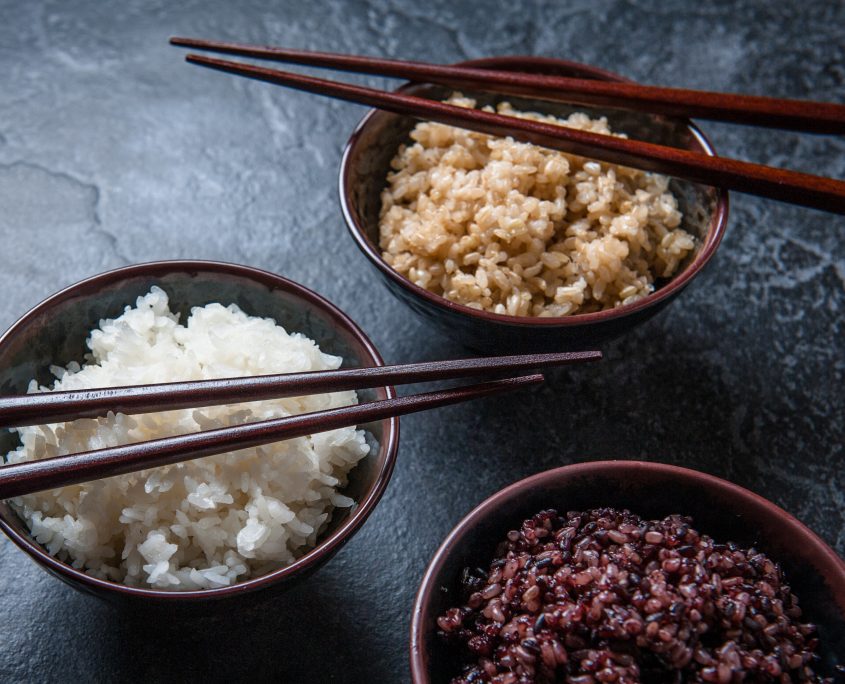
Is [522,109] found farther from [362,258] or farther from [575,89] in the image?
[362,258]

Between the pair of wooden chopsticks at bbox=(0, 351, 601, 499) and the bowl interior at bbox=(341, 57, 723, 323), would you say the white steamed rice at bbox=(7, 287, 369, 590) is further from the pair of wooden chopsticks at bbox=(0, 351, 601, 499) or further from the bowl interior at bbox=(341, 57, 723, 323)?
the bowl interior at bbox=(341, 57, 723, 323)

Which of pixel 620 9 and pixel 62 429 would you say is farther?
pixel 620 9

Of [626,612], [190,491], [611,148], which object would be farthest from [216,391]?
[611,148]

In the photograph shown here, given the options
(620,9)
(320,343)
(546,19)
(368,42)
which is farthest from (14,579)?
(620,9)

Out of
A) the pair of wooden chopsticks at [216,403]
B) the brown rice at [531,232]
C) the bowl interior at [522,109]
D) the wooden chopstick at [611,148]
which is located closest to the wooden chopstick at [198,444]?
the pair of wooden chopsticks at [216,403]

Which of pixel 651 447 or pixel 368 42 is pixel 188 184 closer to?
pixel 368 42

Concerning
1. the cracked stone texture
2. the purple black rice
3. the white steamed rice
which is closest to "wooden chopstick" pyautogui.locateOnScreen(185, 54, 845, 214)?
the cracked stone texture
